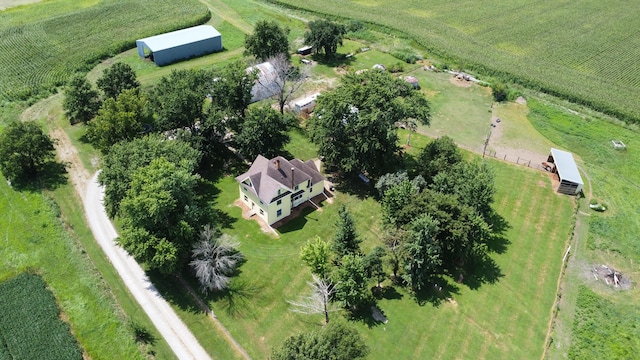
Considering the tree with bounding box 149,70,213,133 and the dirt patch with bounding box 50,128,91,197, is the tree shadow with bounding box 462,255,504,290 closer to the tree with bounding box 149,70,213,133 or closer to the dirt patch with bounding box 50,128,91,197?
the tree with bounding box 149,70,213,133

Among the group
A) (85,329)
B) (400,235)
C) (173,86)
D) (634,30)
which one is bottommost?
(85,329)

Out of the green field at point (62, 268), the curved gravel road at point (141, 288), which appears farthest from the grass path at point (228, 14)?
the green field at point (62, 268)

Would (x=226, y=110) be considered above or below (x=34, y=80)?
above

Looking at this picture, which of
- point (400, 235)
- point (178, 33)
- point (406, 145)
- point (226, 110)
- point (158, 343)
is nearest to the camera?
point (158, 343)

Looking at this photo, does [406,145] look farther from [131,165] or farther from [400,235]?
[131,165]

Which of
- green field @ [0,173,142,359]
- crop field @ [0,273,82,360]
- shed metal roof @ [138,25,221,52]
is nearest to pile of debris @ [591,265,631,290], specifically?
green field @ [0,173,142,359]

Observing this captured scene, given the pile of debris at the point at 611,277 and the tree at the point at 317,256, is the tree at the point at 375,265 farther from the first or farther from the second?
the pile of debris at the point at 611,277

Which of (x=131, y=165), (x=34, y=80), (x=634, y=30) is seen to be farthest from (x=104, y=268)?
(x=634, y=30)
